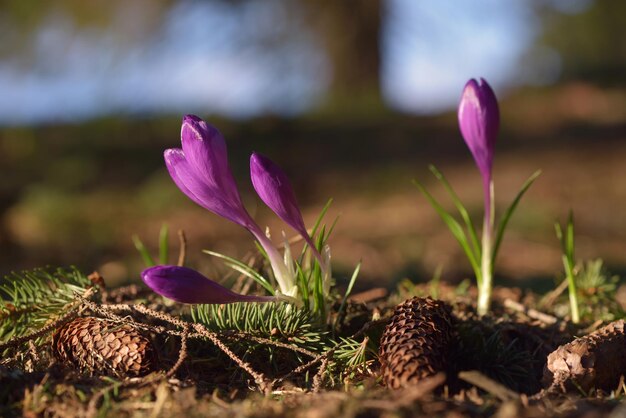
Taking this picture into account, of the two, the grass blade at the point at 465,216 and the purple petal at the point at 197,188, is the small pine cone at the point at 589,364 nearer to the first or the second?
the grass blade at the point at 465,216

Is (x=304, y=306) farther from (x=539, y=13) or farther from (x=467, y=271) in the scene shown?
(x=539, y=13)

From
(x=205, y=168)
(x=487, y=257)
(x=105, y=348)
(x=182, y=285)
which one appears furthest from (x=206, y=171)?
(x=487, y=257)

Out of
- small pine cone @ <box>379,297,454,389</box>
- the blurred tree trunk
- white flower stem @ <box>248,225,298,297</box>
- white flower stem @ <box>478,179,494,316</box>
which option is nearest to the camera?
small pine cone @ <box>379,297,454,389</box>

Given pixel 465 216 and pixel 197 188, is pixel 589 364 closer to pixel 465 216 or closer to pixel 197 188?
pixel 465 216

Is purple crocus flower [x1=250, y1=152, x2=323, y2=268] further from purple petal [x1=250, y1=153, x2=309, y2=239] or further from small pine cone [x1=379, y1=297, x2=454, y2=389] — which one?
small pine cone [x1=379, y1=297, x2=454, y2=389]

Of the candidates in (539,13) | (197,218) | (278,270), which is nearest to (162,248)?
(278,270)

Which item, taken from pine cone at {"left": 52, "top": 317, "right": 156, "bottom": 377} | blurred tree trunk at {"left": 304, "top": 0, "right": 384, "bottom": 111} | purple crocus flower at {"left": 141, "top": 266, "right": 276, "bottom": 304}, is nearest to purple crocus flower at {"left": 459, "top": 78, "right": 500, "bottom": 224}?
purple crocus flower at {"left": 141, "top": 266, "right": 276, "bottom": 304}
